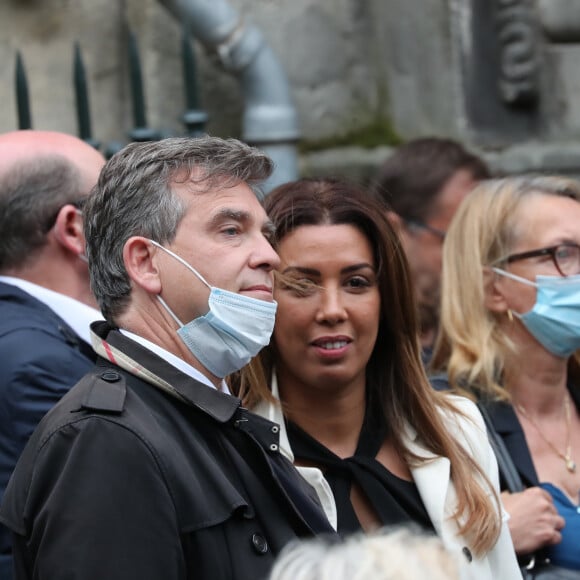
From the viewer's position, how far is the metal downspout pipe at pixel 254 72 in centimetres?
551

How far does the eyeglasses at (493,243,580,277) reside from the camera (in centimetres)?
367

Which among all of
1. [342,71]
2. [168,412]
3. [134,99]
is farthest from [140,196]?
[342,71]

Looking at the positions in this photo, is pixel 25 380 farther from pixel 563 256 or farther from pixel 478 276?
pixel 563 256

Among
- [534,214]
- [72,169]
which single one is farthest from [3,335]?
[534,214]

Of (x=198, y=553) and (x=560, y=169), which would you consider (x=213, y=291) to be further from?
(x=560, y=169)

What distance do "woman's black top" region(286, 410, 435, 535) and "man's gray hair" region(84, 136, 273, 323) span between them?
70 centimetres

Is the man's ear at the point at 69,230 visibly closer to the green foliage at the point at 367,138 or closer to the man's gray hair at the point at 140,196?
the man's gray hair at the point at 140,196

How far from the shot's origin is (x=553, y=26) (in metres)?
6.24

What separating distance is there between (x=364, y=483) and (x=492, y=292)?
107cm

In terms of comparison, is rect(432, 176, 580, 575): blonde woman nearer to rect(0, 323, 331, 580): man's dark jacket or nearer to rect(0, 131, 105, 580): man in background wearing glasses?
rect(0, 131, 105, 580): man in background wearing glasses

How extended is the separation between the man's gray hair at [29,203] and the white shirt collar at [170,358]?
107 centimetres

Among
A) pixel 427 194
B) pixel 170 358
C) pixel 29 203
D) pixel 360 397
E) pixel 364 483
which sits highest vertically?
pixel 29 203

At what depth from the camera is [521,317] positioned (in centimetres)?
367

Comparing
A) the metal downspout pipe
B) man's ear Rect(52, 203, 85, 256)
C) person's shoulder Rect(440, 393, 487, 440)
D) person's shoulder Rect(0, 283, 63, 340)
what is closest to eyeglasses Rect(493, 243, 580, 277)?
person's shoulder Rect(440, 393, 487, 440)
